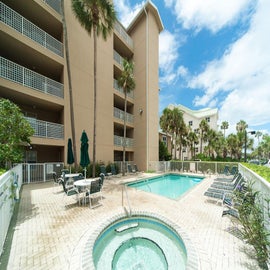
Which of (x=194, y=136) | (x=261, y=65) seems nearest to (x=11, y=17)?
(x=261, y=65)

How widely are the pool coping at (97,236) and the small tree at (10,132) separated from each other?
5347mm

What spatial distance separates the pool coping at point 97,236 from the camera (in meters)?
3.16

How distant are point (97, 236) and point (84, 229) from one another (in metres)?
0.64

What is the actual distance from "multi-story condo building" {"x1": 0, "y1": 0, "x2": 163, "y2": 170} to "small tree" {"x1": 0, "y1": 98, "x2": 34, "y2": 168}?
10.0 ft

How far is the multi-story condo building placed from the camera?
33.8ft

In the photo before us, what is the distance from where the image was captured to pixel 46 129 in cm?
1126

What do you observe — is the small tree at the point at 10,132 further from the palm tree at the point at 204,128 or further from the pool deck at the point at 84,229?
the palm tree at the point at 204,128

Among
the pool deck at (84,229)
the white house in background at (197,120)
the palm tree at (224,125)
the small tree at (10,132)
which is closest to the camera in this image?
the pool deck at (84,229)

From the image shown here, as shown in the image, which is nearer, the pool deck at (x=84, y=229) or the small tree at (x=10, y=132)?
the pool deck at (x=84, y=229)

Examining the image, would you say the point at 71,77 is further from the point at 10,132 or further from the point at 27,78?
the point at 10,132

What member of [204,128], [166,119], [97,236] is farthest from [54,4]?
[204,128]

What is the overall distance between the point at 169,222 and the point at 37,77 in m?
13.0

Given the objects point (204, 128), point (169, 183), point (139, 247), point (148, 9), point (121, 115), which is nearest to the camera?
point (139, 247)

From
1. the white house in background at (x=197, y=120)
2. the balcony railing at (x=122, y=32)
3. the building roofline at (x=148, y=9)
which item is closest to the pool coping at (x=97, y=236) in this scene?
the balcony railing at (x=122, y=32)
